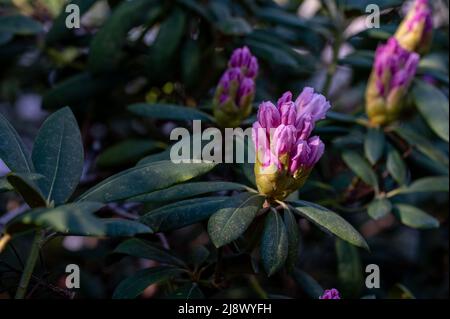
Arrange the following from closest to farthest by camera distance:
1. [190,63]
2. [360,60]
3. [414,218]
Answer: [414,218] < [190,63] < [360,60]

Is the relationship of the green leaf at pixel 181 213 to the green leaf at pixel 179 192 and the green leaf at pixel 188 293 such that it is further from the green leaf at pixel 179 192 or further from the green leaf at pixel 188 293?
the green leaf at pixel 188 293

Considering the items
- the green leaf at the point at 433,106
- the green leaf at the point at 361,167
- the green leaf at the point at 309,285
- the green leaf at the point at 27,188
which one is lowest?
the green leaf at the point at 309,285

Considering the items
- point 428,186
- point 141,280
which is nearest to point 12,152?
point 141,280

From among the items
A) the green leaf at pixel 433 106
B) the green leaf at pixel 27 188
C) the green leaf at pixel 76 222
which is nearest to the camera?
the green leaf at pixel 76 222

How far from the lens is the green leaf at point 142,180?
1133mm

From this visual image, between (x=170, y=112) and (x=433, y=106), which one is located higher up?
(x=433, y=106)

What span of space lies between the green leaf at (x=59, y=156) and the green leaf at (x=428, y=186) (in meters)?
0.88

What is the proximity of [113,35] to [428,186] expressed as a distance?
893 millimetres

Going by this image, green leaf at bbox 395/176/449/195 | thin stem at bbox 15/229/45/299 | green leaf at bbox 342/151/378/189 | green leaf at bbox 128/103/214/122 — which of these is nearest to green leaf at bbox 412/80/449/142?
green leaf at bbox 395/176/449/195

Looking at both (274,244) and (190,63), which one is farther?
(190,63)

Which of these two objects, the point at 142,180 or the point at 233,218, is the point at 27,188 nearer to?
the point at 142,180

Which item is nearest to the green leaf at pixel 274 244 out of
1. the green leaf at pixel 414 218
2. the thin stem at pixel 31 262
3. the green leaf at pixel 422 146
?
the thin stem at pixel 31 262

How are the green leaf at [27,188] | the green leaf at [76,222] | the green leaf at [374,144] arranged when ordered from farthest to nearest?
the green leaf at [374,144] → the green leaf at [27,188] → the green leaf at [76,222]

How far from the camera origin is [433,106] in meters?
1.86
